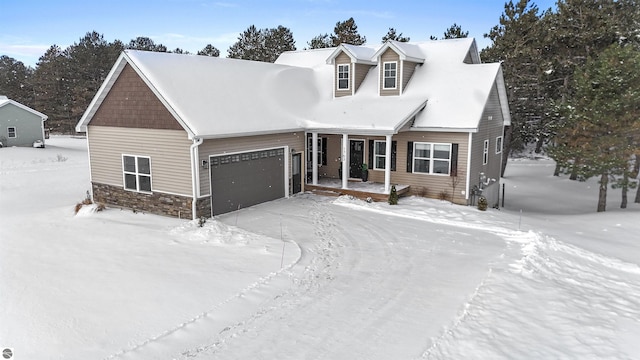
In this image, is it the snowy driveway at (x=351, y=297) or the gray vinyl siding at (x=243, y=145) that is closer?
the snowy driveway at (x=351, y=297)

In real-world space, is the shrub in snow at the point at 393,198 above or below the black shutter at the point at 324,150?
below

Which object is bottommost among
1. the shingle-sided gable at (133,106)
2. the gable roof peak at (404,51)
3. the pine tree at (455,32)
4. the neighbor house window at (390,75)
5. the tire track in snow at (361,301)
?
the tire track in snow at (361,301)

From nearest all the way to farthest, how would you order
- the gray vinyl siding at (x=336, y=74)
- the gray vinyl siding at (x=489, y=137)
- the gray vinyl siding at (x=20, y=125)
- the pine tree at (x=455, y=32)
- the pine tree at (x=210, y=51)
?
the gray vinyl siding at (x=489, y=137)
the gray vinyl siding at (x=336, y=74)
the pine tree at (x=455, y=32)
the gray vinyl siding at (x=20, y=125)
the pine tree at (x=210, y=51)

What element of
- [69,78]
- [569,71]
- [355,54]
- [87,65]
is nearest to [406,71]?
[355,54]

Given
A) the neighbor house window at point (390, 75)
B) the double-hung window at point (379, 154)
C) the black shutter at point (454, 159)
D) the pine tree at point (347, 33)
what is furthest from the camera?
the pine tree at point (347, 33)

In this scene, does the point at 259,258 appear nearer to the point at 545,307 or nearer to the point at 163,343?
the point at 163,343

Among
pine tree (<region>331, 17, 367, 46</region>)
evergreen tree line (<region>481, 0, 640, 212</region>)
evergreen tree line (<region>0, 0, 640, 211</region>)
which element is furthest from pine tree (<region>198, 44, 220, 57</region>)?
evergreen tree line (<region>481, 0, 640, 212</region>)

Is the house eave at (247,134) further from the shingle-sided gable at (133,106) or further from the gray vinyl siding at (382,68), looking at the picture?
the gray vinyl siding at (382,68)

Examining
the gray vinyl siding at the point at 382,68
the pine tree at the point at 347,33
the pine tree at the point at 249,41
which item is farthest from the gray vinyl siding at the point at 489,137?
the pine tree at the point at 249,41
